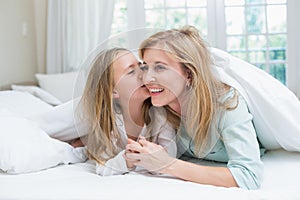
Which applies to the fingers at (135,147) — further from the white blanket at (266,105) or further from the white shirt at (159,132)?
the white blanket at (266,105)

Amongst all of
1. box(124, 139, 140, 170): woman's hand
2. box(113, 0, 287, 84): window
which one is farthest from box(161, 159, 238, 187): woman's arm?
box(113, 0, 287, 84): window

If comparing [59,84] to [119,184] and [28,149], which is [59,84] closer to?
[28,149]

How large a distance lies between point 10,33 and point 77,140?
173 cm

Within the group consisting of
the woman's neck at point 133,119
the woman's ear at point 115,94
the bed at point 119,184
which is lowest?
the bed at point 119,184

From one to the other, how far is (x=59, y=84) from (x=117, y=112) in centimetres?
194

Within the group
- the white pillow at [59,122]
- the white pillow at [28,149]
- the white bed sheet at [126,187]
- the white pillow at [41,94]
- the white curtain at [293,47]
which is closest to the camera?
the white bed sheet at [126,187]

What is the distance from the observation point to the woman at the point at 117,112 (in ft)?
4.87

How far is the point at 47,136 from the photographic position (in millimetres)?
1762

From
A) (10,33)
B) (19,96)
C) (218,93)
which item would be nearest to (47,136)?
(218,93)

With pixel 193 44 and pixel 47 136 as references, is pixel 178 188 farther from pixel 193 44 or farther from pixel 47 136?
pixel 47 136

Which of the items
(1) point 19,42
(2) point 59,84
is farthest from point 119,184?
(1) point 19,42

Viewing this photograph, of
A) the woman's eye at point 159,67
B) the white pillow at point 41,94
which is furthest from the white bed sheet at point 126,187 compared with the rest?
the white pillow at point 41,94

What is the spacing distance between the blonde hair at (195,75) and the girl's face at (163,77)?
18 millimetres

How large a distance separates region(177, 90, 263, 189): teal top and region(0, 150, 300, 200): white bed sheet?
0.06 meters
